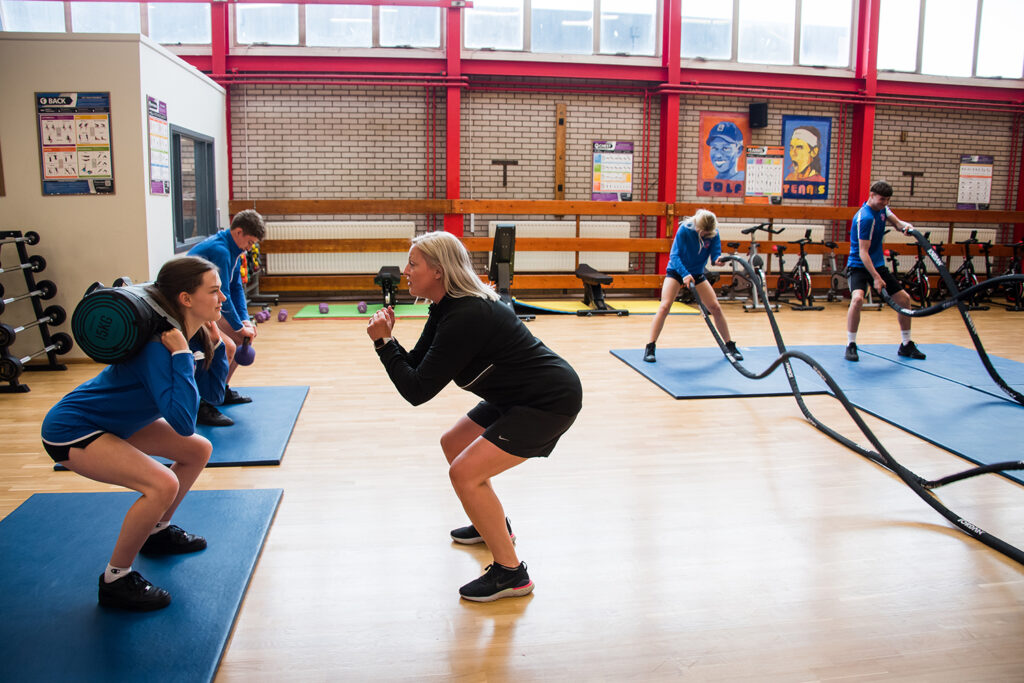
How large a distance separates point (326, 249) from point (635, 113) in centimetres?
475

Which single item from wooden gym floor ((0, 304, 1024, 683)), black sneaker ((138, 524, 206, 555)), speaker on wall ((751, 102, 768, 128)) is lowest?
wooden gym floor ((0, 304, 1024, 683))

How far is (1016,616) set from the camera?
2.63m

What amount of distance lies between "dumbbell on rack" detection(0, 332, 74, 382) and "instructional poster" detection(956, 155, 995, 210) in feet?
40.4

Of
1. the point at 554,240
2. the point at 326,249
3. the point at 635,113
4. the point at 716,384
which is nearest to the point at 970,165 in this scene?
the point at 635,113

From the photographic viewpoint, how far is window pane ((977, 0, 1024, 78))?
11430mm

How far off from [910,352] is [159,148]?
272 inches

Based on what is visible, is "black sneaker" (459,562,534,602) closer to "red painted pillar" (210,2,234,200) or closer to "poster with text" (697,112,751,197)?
"red painted pillar" (210,2,234,200)

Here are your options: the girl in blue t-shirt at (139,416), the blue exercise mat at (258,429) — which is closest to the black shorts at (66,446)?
the girl in blue t-shirt at (139,416)

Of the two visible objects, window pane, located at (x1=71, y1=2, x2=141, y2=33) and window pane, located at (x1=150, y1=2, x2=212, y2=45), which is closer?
window pane, located at (x1=71, y1=2, x2=141, y2=33)

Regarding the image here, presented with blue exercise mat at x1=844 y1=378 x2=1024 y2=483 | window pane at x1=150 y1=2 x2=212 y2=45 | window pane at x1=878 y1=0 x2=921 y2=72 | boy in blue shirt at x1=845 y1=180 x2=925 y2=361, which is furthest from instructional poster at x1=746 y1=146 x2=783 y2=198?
window pane at x1=150 y1=2 x2=212 y2=45

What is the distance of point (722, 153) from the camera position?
36.1 feet

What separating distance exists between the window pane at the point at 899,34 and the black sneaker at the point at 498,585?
11.2 m

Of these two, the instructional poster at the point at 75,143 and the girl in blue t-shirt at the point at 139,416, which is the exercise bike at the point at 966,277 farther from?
the girl in blue t-shirt at the point at 139,416

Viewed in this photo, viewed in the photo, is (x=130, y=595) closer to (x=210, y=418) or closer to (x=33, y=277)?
(x=210, y=418)
